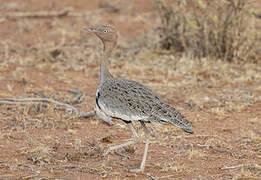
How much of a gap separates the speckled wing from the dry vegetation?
0.58m

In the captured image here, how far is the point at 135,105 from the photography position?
15.5ft

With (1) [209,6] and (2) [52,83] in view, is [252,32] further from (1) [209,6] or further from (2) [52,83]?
(2) [52,83]

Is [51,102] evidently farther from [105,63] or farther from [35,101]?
[105,63]

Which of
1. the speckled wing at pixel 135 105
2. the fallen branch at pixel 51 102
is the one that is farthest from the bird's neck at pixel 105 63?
the fallen branch at pixel 51 102

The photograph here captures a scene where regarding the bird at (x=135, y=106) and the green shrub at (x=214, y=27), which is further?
the green shrub at (x=214, y=27)

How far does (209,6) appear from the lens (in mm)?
9375

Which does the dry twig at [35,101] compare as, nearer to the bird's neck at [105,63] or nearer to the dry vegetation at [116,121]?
Result: the dry vegetation at [116,121]

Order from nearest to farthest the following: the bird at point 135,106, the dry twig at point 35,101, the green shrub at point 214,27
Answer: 1. the bird at point 135,106
2. the dry twig at point 35,101
3. the green shrub at point 214,27

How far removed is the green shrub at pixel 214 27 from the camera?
9.20 metres

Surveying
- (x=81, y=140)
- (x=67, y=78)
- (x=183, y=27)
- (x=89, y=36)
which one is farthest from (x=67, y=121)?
(x=89, y=36)

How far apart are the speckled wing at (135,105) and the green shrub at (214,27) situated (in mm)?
4376

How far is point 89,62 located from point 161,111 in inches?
204

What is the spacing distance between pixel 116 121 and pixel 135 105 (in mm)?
2133

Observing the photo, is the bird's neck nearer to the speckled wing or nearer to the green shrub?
the speckled wing
